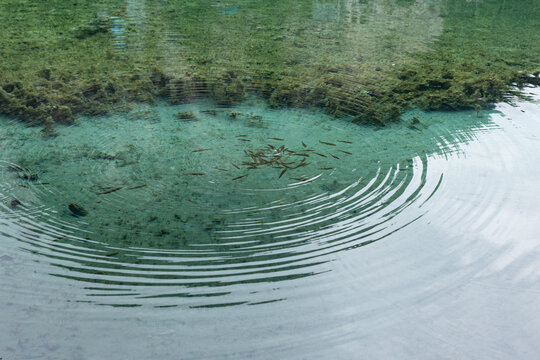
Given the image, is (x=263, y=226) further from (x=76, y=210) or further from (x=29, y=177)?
(x=29, y=177)

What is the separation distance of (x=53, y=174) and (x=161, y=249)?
103 centimetres

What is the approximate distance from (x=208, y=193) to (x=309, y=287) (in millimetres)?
919

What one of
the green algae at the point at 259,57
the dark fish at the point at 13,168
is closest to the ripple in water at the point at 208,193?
the dark fish at the point at 13,168

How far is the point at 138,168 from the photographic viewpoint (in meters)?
2.83

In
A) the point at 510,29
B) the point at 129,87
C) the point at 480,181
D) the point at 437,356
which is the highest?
the point at 510,29

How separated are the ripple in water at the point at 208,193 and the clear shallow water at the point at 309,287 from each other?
0.01 metres

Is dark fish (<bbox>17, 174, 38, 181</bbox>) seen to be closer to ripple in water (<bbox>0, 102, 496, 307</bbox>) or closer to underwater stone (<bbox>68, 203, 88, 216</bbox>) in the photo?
ripple in water (<bbox>0, 102, 496, 307</bbox>)

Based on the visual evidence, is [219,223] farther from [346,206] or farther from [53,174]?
[53,174]

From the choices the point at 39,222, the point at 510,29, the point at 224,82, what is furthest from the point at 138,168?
the point at 510,29

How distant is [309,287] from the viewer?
6.49ft

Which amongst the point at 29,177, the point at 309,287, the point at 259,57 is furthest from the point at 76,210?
the point at 259,57

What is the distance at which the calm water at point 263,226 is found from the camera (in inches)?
68.6

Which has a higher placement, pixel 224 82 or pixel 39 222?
pixel 224 82

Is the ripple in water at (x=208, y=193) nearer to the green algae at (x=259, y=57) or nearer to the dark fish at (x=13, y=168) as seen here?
the dark fish at (x=13, y=168)
